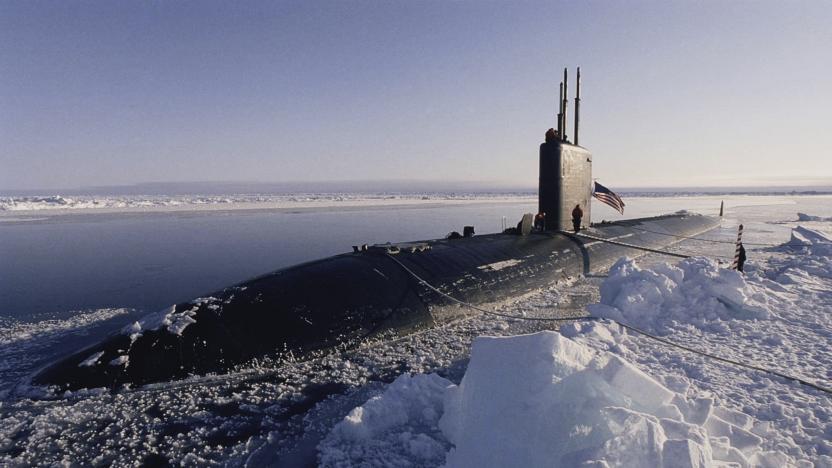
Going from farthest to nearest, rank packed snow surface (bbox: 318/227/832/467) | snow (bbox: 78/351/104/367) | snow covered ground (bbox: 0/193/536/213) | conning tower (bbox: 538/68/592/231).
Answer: snow covered ground (bbox: 0/193/536/213)
conning tower (bbox: 538/68/592/231)
snow (bbox: 78/351/104/367)
packed snow surface (bbox: 318/227/832/467)

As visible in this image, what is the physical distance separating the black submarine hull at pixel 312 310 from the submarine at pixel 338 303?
15 millimetres

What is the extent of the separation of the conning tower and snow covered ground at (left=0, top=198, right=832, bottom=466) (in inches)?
203

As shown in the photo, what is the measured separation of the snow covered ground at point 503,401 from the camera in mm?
3131

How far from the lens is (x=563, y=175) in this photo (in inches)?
509

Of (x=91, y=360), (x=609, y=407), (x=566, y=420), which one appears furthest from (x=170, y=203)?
(x=609, y=407)

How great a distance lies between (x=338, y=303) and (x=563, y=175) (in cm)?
821

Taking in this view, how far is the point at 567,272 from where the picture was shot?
11914 millimetres

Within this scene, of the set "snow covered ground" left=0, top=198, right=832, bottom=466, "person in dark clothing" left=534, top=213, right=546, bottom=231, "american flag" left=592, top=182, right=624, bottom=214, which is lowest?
"snow covered ground" left=0, top=198, right=832, bottom=466

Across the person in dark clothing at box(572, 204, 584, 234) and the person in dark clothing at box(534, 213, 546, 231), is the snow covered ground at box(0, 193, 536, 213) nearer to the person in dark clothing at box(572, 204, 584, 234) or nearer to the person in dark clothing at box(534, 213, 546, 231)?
the person in dark clothing at box(534, 213, 546, 231)

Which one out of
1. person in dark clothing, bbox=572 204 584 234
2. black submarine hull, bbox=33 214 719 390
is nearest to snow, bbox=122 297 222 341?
black submarine hull, bbox=33 214 719 390

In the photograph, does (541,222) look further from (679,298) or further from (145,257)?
(145,257)

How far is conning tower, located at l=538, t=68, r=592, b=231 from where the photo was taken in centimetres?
1270

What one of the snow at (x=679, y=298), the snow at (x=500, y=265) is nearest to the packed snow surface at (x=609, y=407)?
the snow at (x=679, y=298)

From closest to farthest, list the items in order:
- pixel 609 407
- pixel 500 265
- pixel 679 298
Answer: pixel 609 407 → pixel 679 298 → pixel 500 265
